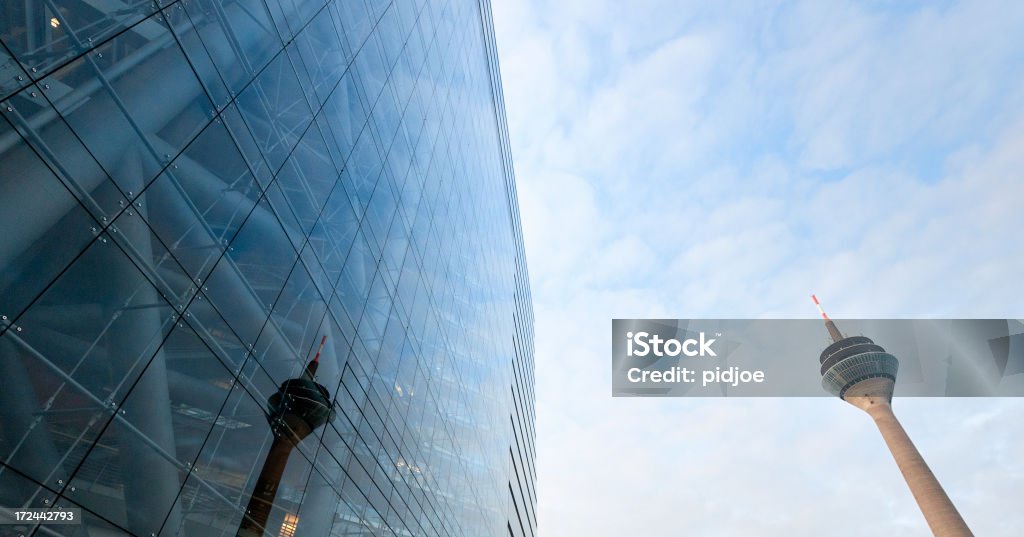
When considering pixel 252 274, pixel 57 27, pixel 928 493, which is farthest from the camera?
pixel 928 493

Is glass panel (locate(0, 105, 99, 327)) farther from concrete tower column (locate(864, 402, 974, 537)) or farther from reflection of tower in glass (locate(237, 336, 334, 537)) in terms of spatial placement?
concrete tower column (locate(864, 402, 974, 537))

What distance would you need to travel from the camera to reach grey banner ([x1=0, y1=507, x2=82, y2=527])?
6.66 metres

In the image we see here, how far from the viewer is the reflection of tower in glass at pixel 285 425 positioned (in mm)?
11959

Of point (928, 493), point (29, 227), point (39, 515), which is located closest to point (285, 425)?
point (39, 515)

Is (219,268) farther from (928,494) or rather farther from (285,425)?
(928,494)

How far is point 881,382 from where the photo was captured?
10231 cm

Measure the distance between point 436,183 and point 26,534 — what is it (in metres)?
20.4

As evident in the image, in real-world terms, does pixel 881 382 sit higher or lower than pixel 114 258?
higher

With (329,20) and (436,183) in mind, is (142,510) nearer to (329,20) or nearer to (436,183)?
(329,20)


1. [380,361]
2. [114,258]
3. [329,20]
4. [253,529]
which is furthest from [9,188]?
[380,361]

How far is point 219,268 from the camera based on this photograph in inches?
433

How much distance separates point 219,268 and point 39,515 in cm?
493

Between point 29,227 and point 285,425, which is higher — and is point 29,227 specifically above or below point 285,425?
below

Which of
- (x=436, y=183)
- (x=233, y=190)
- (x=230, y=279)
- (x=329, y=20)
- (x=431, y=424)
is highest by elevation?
(x=436, y=183)
